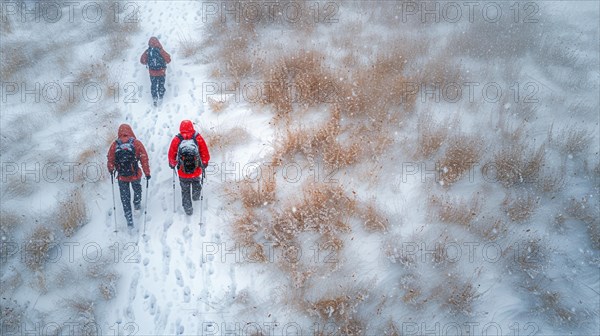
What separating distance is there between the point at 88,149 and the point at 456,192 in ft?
27.3

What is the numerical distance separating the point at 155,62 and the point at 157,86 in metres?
0.81

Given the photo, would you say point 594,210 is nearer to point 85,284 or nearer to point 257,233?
point 257,233

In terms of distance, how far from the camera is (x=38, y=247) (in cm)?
770

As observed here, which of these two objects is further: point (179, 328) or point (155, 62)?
point (155, 62)

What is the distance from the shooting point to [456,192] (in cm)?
818

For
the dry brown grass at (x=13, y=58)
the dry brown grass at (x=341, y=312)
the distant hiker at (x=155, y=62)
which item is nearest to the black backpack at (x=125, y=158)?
the distant hiker at (x=155, y=62)

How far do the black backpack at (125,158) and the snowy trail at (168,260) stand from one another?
1163 mm

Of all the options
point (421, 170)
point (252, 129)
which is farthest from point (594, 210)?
point (252, 129)

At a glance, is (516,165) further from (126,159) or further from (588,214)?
(126,159)

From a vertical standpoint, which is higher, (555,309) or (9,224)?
(9,224)

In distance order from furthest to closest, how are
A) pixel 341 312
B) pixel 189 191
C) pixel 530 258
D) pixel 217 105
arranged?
pixel 217 105 → pixel 189 191 → pixel 530 258 → pixel 341 312

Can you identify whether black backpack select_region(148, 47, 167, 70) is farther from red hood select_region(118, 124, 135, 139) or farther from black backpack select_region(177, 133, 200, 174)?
black backpack select_region(177, 133, 200, 174)

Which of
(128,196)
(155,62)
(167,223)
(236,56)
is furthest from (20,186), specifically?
(236,56)

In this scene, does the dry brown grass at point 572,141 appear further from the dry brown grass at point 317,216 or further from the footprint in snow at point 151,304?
the footprint in snow at point 151,304
